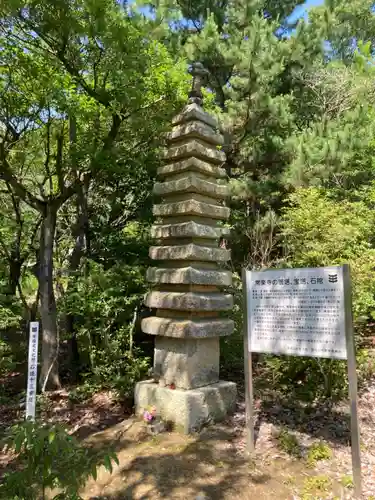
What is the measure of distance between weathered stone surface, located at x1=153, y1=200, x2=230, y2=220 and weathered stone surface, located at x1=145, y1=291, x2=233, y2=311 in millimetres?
994

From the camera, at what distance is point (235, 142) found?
951 cm

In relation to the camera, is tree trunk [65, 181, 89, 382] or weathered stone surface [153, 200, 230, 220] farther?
tree trunk [65, 181, 89, 382]

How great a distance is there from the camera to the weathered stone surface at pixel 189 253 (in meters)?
4.74

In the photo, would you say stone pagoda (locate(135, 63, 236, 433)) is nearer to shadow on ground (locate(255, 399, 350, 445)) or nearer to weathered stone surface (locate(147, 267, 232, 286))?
weathered stone surface (locate(147, 267, 232, 286))

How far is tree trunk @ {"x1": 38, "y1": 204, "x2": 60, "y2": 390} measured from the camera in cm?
672

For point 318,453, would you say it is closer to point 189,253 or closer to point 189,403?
point 189,403

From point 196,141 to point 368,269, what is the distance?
321 centimetres

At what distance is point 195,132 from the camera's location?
507 cm

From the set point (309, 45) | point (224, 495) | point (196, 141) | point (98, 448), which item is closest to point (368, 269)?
point (196, 141)

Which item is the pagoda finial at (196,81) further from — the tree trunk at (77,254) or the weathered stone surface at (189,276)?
the tree trunk at (77,254)

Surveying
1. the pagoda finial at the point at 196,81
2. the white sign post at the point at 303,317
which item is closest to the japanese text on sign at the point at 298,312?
the white sign post at the point at 303,317

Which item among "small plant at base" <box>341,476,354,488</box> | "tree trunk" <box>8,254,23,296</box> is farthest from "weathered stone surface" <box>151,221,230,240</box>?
"tree trunk" <box>8,254,23,296</box>

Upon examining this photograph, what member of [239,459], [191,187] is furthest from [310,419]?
[191,187]

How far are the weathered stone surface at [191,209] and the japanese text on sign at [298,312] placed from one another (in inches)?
44.8
